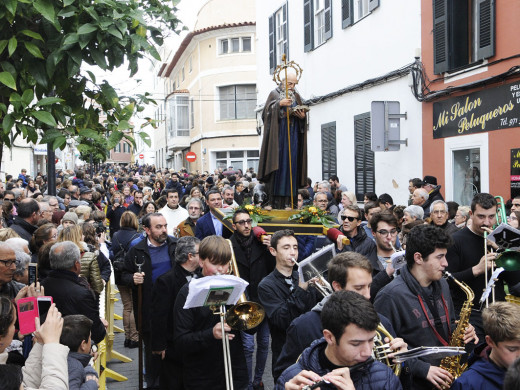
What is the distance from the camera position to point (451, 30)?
11727mm

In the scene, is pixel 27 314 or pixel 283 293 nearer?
pixel 27 314

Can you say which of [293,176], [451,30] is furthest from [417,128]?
[293,176]

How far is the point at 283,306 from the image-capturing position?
4.98 meters

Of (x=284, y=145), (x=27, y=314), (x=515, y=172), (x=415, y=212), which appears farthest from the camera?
(x=515, y=172)

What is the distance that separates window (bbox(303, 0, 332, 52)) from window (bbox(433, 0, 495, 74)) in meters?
5.52

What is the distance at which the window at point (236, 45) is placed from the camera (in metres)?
36.6

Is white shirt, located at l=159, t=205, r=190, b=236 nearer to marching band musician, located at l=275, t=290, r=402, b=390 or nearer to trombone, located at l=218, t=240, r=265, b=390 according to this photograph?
trombone, located at l=218, t=240, r=265, b=390

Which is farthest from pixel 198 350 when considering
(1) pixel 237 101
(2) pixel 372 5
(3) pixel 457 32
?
(1) pixel 237 101

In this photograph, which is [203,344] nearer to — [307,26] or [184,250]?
[184,250]

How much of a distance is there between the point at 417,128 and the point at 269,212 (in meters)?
5.87

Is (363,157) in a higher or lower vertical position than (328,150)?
lower

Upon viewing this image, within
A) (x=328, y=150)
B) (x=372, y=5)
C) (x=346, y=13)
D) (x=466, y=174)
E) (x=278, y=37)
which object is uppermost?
(x=278, y=37)

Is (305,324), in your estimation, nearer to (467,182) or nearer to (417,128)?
(467,182)

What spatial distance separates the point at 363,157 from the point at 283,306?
439 inches
